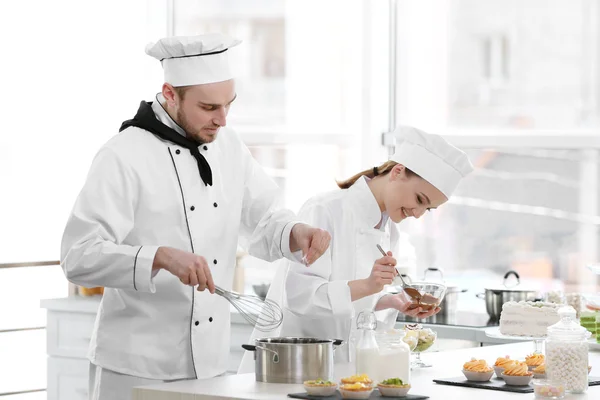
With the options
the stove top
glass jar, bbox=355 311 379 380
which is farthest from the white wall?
glass jar, bbox=355 311 379 380

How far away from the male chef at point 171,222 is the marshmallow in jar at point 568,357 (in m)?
0.69

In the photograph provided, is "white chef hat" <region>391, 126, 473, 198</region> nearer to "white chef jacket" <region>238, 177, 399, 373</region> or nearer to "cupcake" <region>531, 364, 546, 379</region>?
"white chef jacket" <region>238, 177, 399, 373</region>

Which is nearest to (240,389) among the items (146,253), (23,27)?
(146,253)

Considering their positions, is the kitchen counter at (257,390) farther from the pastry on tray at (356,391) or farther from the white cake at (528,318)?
the white cake at (528,318)

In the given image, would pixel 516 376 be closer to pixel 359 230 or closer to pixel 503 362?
pixel 503 362

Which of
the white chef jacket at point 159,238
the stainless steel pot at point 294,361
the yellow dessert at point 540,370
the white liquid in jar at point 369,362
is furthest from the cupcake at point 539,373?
the white chef jacket at point 159,238

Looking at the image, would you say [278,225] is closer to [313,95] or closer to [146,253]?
[146,253]

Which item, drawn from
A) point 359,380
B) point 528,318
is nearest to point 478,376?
point 359,380

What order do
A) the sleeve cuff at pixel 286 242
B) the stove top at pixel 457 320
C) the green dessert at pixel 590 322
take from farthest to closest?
the stove top at pixel 457 320 < the green dessert at pixel 590 322 < the sleeve cuff at pixel 286 242

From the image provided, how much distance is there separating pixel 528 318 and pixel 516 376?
845mm

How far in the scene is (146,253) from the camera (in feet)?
8.82

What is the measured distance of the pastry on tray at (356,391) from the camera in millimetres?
2396

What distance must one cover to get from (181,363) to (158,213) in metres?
0.42

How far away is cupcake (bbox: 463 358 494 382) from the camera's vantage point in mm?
2689
